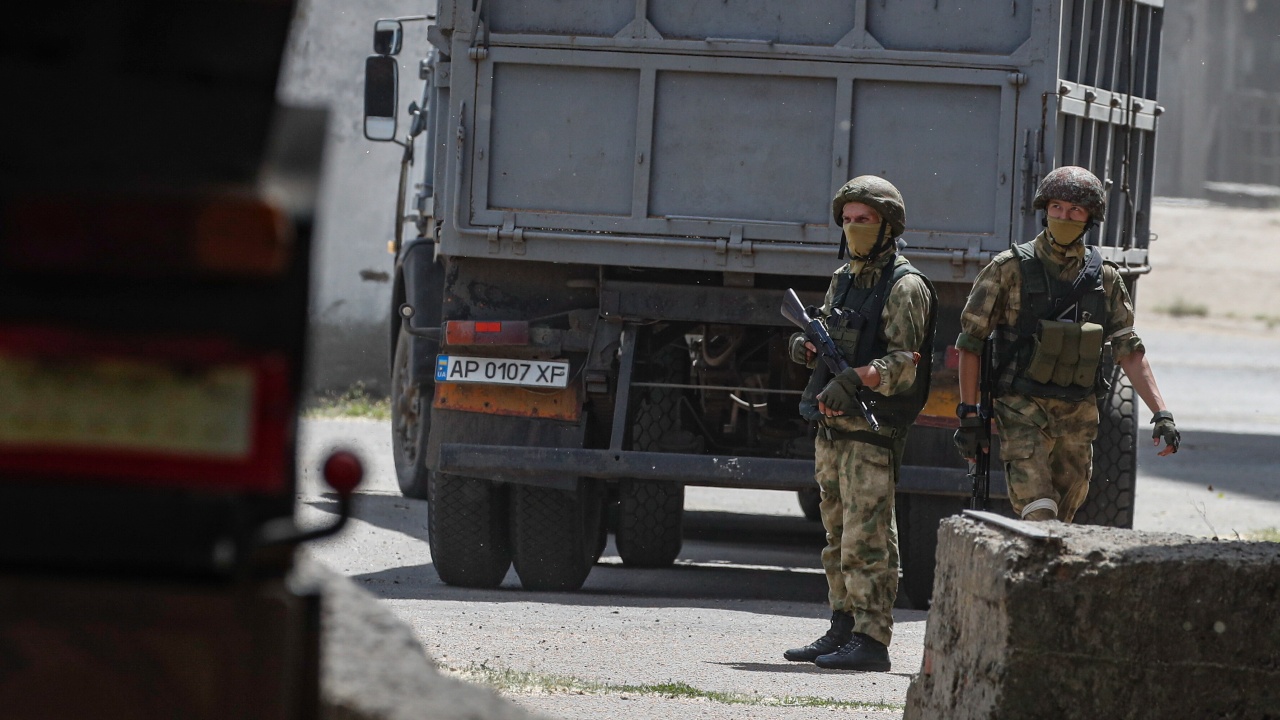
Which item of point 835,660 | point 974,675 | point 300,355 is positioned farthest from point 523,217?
point 300,355

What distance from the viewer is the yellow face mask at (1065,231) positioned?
5.95 meters

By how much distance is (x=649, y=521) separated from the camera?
812cm

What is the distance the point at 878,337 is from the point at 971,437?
461mm

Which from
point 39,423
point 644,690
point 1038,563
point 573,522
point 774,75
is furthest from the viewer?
point 573,522

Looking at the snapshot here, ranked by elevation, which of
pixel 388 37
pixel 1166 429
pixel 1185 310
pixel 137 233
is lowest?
pixel 1166 429

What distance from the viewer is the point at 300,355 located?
146cm

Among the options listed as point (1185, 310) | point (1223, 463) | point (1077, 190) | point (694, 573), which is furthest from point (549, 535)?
point (1185, 310)

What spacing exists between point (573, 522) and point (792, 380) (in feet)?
3.50

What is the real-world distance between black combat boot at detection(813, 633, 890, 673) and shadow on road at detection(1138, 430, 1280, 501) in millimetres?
6422

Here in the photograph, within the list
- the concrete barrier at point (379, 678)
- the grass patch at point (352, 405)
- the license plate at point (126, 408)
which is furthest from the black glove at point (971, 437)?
the grass patch at point (352, 405)

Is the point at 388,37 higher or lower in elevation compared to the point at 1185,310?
higher

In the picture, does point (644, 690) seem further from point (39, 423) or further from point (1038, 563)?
point (39, 423)

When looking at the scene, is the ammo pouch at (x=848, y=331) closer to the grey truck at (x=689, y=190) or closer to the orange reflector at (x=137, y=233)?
the grey truck at (x=689, y=190)

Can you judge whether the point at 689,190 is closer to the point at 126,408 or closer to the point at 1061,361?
the point at 1061,361
